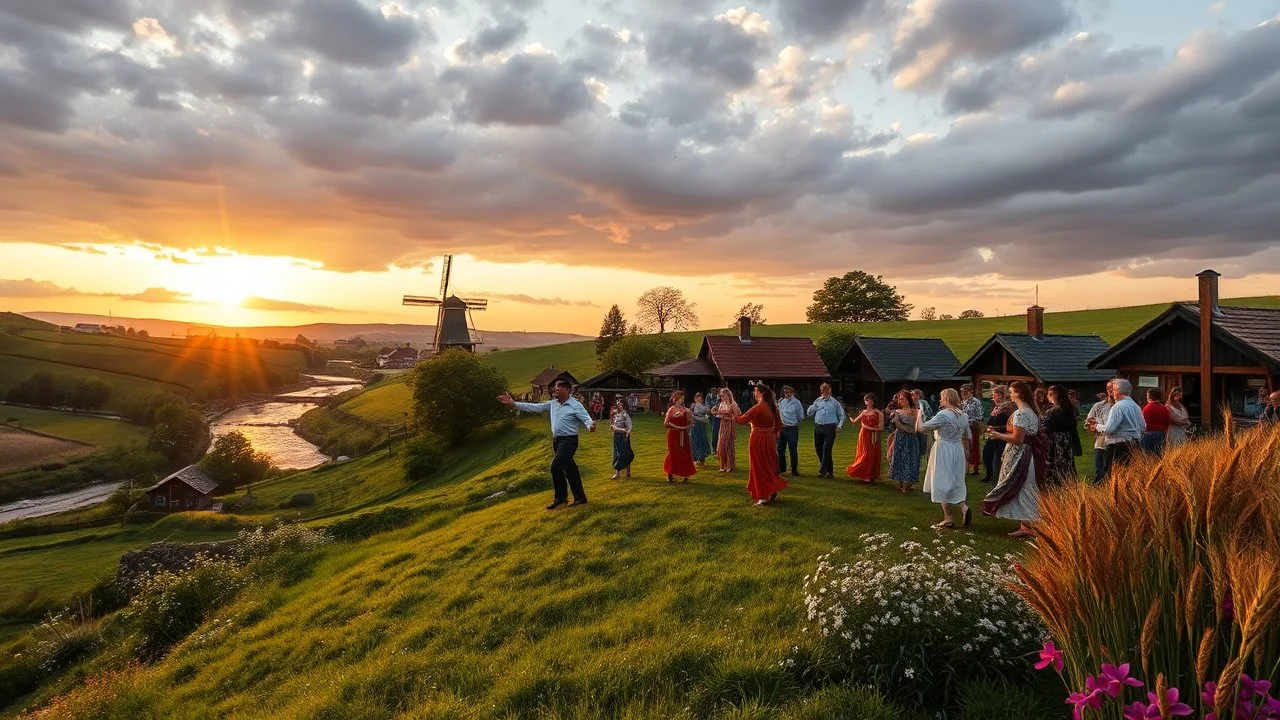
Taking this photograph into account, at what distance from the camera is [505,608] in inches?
324

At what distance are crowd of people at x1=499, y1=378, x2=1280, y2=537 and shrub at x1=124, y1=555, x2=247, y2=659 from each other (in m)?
7.77

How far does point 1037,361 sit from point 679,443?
25846mm

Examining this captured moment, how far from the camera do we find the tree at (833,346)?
1879 inches

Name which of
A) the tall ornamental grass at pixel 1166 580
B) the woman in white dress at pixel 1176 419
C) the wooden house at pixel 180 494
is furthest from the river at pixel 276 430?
the tall ornamental grass at pixel 1166 580

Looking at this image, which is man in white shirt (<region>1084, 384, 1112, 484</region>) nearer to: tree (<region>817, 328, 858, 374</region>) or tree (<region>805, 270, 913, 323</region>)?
tree (<region>817, 328, 858, 374</region>)

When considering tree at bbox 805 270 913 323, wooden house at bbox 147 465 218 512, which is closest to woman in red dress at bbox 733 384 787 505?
wooden house at bbox 147 465 218 512

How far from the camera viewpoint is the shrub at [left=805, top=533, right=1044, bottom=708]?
16.4ft

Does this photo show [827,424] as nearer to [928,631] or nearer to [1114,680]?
[928,631]

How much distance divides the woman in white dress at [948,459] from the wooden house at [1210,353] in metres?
14.6

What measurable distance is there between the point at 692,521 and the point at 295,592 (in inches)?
332

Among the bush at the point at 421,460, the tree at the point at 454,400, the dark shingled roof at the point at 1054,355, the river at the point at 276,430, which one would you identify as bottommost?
the river at the point at 276,430

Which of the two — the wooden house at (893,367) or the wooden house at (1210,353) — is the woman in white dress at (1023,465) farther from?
the wooden house at (893,367)

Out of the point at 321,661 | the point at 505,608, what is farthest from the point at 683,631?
the point at 321,661

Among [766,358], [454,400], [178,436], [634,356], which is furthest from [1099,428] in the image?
[178,436]
